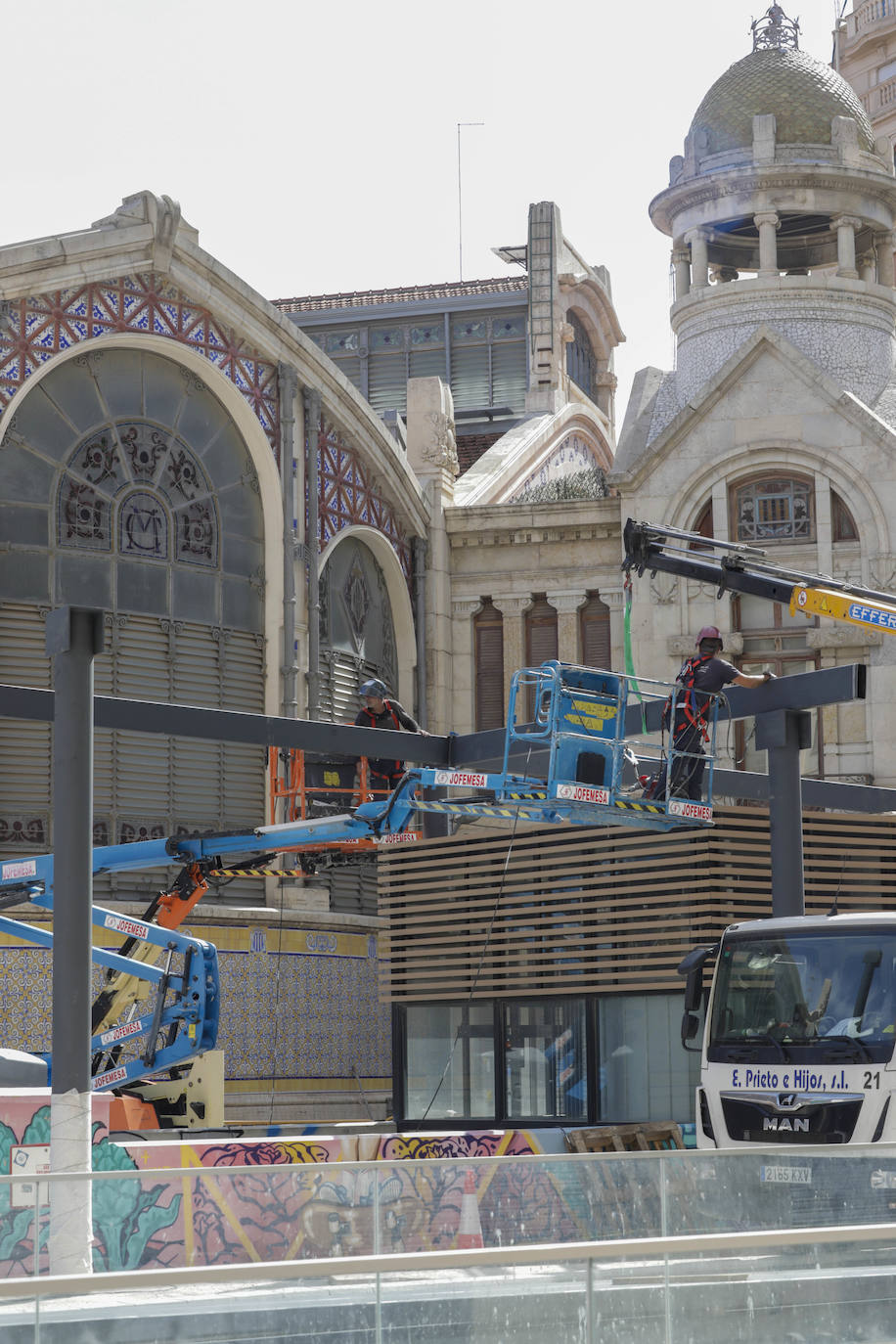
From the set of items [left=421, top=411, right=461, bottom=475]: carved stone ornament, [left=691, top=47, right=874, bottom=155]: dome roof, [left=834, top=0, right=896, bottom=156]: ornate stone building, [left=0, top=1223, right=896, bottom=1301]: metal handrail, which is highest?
[left=834, top=0, right=896, bottom=156]: ornate stone building

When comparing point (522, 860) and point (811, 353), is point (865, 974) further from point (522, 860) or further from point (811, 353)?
point (811, 353)

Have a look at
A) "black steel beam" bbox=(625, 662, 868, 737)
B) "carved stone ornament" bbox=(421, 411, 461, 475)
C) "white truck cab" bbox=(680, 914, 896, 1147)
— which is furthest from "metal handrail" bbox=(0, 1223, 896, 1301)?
"carved stone ornament" bbox=(421, 411, 461, 475)

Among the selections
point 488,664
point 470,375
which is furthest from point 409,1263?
point 470,375

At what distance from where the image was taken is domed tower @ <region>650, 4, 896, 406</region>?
127 feet

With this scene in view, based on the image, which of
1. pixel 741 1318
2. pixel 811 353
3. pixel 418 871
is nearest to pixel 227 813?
pixel 418 871

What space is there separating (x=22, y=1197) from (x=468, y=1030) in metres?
13.1

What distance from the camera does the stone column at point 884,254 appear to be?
133 ft

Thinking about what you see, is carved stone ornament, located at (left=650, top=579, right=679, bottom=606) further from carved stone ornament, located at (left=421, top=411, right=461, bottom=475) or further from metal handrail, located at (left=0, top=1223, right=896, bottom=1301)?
metal handrail, located at (left=0, top=1223, right=896, bottom=1301)

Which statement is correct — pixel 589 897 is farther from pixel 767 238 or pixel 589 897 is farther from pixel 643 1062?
pixel 767 238

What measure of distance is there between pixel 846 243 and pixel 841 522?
271 inches

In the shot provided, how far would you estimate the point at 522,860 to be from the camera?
84.4 ft

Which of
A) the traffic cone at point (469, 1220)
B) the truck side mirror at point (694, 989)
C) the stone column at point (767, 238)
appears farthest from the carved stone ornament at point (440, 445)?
the traffic cone at point (469, 1220)

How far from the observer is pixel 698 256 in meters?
40.1

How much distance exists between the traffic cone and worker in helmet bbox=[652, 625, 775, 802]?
278 inches
